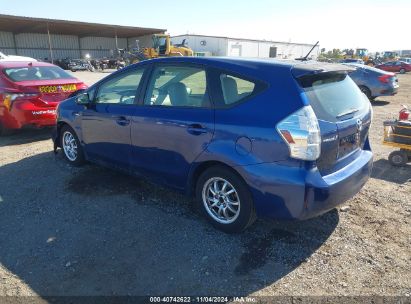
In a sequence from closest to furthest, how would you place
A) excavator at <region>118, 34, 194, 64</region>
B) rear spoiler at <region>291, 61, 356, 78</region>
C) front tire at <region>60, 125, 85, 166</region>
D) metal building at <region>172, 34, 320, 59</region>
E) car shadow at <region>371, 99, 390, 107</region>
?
1. rear spoiler at <region>291, 61, 356, 78</region>
2. front tire at <region>60, 125, 85, 166</region>
3. car shadow at <region>371, 99, 390, 107</region>
4. excavator at <region>118, 34, 194, 64</region>
5. metal building at <region>172, 34, 320, 59</region>

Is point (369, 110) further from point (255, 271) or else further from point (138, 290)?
point (138, 290)

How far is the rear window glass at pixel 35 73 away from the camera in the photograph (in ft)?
23.4

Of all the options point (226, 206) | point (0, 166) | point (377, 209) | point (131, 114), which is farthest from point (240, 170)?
point (0, 166)

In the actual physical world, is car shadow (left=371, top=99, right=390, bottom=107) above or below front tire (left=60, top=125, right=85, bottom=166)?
below

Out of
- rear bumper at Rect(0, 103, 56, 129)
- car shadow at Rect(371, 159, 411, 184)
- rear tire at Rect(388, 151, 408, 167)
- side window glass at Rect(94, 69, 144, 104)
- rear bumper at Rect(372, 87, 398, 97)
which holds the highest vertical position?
side window glass at Rect(94, 69, 144, 104)

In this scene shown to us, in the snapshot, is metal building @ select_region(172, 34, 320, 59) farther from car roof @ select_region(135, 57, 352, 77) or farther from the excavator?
car roof @ select_region(135, 57, 352, 77)

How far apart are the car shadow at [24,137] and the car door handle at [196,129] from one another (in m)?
5.07

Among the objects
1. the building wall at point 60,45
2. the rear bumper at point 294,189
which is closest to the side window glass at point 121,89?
the rear bumper at point 294,189

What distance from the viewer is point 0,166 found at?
564cm

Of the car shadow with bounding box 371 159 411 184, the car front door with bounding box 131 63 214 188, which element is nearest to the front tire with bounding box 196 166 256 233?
the car front door with bounding box 131 63 214 188

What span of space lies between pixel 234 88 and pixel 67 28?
148 feet

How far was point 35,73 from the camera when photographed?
7488mm

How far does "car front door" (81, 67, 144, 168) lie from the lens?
13.8 feet

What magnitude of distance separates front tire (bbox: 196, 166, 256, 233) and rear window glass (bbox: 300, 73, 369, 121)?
0.98 metres
